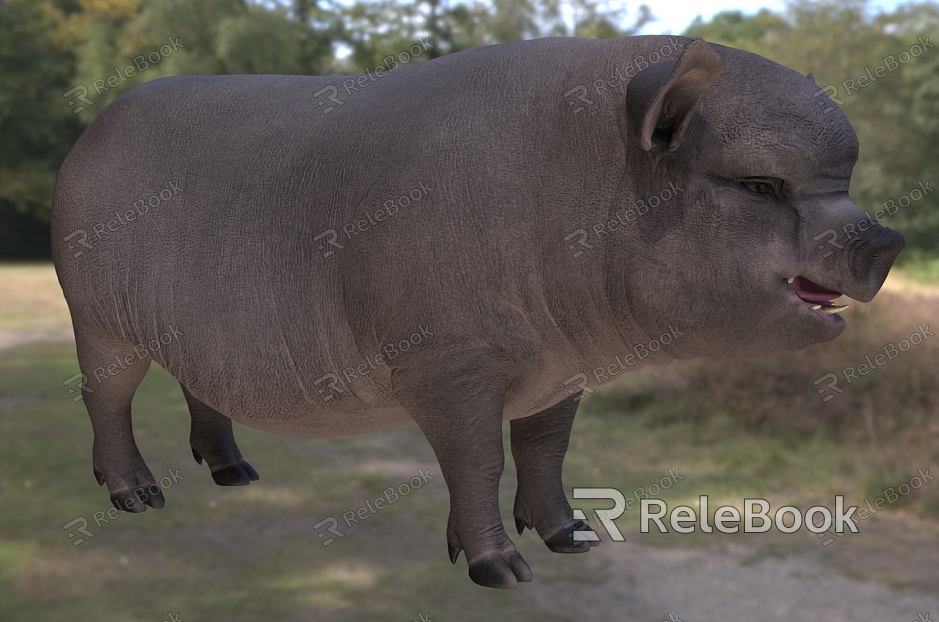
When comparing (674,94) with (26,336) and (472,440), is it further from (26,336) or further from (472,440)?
(26,336)

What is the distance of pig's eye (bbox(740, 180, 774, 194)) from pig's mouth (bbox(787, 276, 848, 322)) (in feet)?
0.65

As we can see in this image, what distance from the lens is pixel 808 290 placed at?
1.92 m

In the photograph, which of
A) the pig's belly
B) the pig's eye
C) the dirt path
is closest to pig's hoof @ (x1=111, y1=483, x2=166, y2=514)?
the pig's belly

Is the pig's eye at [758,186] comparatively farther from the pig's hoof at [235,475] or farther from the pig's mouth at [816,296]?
the pig's hoof at [235,475]

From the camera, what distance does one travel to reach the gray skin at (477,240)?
190 centimetres

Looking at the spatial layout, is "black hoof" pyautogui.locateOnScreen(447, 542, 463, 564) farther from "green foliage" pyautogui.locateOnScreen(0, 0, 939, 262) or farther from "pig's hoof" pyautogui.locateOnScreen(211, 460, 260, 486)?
"green foliage" pyautogui.locateOnScreen(0, 0, 939, 262)

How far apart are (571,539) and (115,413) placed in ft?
5.20

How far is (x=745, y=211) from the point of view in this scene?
74.7 inches

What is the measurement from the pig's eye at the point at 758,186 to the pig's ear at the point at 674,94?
0.17m

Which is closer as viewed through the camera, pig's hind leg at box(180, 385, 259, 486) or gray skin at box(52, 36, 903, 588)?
gray skin at box(52, 36, 903, 588)

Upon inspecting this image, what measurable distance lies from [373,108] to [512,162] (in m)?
0.46

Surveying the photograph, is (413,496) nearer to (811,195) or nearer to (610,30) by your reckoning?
(811,195)

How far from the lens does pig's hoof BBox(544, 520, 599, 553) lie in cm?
260

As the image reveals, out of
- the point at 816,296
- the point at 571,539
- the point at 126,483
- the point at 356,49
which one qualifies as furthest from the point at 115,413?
the point at 356,49
